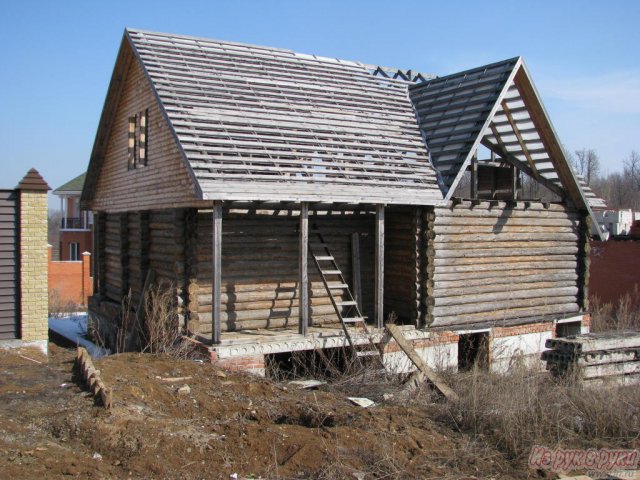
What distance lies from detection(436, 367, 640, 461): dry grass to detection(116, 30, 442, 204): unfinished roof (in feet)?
16.7

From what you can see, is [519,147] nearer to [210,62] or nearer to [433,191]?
[433,191]

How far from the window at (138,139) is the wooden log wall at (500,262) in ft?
21.8

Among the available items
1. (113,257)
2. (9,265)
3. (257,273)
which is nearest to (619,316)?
(257,273)

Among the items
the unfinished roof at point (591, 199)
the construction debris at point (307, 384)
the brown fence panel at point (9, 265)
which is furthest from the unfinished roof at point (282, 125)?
the unfinished roof at point (591, 199)

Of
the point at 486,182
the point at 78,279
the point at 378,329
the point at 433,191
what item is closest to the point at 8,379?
the point at 378,329

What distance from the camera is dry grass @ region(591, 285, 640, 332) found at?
16953mm

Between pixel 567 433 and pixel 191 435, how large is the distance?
15.5 feet

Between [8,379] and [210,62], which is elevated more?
[210,62]

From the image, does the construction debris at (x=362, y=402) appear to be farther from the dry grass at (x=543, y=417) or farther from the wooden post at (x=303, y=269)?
the wooden post at (x=303, y=269)

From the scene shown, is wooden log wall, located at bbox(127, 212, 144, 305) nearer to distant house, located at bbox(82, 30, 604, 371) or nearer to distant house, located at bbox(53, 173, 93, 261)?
distant house, located at bbox(82, 30, 604, 371)

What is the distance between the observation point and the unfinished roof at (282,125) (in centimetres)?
1185

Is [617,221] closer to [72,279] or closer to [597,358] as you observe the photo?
[597,358]

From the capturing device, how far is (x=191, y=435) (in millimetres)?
7484

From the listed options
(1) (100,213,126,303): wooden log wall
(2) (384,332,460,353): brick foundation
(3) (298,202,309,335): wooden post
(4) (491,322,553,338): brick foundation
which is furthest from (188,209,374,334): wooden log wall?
(1) (100,213,126,303): wooden log wall
